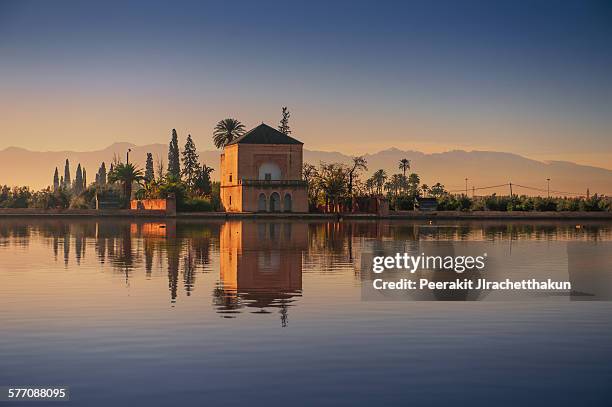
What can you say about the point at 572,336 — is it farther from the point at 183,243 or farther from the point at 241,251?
the point at 183,243

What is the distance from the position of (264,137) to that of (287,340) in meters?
74.9

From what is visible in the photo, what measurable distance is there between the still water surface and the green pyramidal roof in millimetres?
63634

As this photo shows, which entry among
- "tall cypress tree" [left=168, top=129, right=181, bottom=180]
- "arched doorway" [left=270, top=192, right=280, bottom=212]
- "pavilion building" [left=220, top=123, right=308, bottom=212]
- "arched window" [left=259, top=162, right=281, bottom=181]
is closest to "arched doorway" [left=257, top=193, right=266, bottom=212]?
"pavilion building" [left=220, top=123, right=308, bottom=212]

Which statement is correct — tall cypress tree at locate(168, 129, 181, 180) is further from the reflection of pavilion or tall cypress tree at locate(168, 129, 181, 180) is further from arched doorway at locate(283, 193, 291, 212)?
the reflection of pavilion

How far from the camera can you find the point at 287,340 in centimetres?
1195

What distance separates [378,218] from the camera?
7475 cm

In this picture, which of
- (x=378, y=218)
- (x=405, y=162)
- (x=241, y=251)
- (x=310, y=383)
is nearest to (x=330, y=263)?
(x=241, y=251)

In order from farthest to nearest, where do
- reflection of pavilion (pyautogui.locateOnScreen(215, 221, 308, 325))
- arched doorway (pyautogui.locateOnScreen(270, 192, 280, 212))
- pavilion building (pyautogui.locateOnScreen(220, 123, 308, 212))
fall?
1. arched doorway (pyautogui.locateOnScreen(270, 192, 280, 212))
2. pavilion building (pyautogui.locateOnScreen(220, 123, 308, 212))
3. reflection of pavilion (pyautogui.locateOnScreen(215, 221, 308, 325))

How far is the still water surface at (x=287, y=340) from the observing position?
9.30 metres

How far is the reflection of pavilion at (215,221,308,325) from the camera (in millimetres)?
15891

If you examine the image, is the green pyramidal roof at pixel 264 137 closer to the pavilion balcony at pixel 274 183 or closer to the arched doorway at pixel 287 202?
the pavilion balcony at pixel 274 183

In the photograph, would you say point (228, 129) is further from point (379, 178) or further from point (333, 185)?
point (379, 178)

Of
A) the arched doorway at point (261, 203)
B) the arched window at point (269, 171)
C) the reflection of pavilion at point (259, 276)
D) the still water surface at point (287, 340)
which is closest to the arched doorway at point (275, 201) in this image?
the arched doorway at point (261, 203)

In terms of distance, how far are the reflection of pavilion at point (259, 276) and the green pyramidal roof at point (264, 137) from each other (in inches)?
2066
